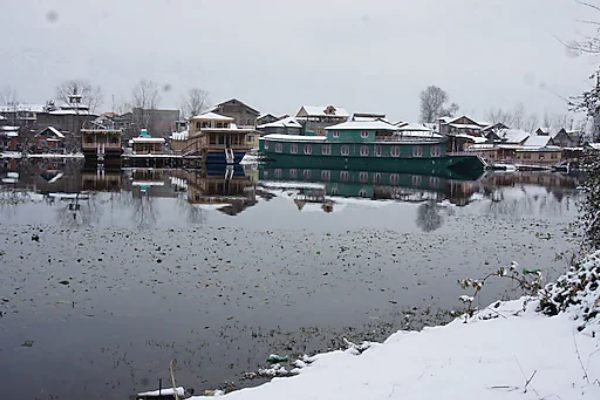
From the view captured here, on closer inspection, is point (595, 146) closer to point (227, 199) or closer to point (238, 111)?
point (227, 199)

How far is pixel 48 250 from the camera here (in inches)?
580

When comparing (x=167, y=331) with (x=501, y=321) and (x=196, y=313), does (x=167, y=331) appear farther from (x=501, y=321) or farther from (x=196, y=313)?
(x=501, y=321)

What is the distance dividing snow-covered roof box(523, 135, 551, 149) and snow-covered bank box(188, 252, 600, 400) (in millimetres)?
78757

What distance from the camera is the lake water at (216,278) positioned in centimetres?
791

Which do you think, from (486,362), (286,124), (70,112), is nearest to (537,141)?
(286,124)

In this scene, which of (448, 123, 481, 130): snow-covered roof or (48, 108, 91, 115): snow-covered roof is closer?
(48, 108, 91, 115): snow-covered roof

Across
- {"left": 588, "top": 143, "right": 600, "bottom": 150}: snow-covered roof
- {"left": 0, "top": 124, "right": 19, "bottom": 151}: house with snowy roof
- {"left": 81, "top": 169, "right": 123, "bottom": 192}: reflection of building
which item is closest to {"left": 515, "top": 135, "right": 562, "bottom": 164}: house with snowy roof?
{"left": 81, "top": 169, "right": 123, "bottom": 192}: reflection of building

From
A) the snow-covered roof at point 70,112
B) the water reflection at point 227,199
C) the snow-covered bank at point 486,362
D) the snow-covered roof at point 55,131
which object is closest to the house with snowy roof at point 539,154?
the water reflection at point 227,199

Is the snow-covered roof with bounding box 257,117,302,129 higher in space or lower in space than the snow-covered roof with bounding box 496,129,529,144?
higher

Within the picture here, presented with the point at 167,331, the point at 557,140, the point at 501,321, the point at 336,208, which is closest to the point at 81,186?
the point at 336,208

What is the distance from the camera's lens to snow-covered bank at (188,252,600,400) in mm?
4715

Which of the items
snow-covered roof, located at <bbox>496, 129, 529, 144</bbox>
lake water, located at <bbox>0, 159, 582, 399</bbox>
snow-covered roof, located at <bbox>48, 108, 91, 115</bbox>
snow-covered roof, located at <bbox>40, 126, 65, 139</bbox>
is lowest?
lake water, located at <bbox>0, 159, 582, 399</bbox>

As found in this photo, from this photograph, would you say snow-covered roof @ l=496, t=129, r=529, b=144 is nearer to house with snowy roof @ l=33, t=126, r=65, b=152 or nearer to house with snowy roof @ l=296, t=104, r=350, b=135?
house with snowy roof @ l=296, t=104, r=350, b=135

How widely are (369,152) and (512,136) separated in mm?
33468
